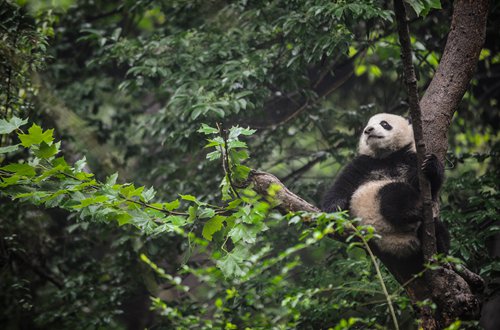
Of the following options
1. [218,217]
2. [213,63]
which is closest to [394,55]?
[213,63]

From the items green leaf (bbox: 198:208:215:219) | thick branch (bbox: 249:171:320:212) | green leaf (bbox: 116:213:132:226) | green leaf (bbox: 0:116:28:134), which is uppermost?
green leaf (bbox: 0:116:28:134)

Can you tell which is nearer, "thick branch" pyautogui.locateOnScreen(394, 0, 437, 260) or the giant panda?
"thick branch" pyautogui.locateOnScreen(394, 0, 437, 260)

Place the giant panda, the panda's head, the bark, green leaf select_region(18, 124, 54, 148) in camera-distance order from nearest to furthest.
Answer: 1. green leaf select_region(18, 124, 54, 148)
2. the bark
3. the giant panda
4. the panda's head

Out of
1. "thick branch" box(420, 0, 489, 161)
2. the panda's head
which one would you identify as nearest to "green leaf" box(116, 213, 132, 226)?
"thick branch" box(420, 0, 489, 161)

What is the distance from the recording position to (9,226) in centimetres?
446

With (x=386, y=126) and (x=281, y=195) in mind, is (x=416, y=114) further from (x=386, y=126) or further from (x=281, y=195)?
Answer: (x=386, y=126)

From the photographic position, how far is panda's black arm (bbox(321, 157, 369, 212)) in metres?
3.56

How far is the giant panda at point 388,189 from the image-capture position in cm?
326

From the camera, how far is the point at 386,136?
12.8ft

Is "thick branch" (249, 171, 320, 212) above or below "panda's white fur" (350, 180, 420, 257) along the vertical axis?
above

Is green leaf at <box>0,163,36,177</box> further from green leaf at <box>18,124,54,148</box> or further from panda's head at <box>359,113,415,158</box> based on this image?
panda's head at <box>359,113,415,158</box>

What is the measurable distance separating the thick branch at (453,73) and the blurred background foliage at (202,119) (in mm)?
551

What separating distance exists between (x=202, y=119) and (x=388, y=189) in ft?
5.69

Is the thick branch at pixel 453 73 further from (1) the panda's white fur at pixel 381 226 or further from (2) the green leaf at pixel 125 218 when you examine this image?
(2) the green leaf at pixel 125 218
